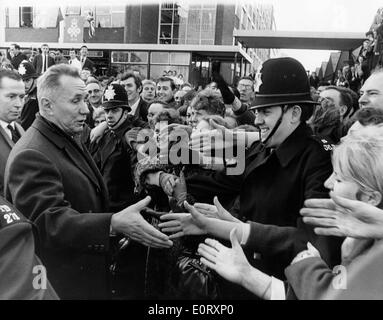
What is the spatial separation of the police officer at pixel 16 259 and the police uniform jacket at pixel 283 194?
0.70m

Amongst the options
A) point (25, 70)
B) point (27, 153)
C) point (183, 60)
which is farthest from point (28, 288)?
point (183, 60)

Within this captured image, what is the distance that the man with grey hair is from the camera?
1.43 metres

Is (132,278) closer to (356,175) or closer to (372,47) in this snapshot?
(356,175)

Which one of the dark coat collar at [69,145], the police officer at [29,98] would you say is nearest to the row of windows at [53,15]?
the police officer at [29,98]

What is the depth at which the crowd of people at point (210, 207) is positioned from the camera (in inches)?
38.5

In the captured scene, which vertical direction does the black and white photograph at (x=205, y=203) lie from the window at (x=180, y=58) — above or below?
below

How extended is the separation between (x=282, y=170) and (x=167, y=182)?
0.51 m

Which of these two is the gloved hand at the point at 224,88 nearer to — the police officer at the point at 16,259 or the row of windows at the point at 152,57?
the police officer at the point at 16,259

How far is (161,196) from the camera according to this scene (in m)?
1.85

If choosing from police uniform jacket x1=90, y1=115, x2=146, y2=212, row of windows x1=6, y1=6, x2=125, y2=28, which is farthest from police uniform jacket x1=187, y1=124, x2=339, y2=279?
row of windows x1=6, y1=6, x2=125, y2=28

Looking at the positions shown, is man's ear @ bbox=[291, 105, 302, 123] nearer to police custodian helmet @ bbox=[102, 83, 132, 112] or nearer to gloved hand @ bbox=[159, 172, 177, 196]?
gloved hand @ bbox=[159, 172, 177, 196]

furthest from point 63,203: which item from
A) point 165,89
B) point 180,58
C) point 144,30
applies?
point 180,58

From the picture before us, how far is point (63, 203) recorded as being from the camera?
4.80 ft

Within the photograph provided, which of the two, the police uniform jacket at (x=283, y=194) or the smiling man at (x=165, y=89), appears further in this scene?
the smiling man at (x=165, y=89)
